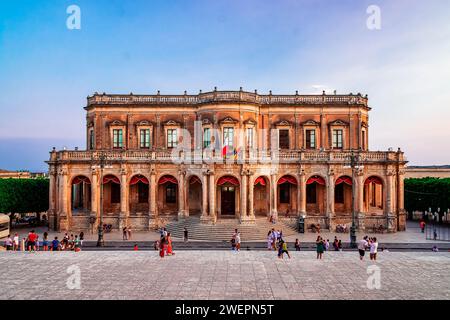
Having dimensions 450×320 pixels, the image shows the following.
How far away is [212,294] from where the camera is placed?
1694 cm

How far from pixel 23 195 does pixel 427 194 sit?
164 ft

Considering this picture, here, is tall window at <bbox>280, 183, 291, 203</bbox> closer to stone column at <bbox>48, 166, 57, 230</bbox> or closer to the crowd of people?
the crowd of people

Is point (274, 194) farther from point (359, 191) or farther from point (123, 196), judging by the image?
point (123, 196)

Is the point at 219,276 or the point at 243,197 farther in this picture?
the point at 243,197

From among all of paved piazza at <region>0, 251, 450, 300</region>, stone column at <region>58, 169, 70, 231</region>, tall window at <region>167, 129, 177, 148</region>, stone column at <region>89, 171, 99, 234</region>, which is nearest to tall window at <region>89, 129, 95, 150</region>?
stone column at <region>58, 169, 70, 231</region>

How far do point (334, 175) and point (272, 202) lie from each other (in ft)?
24.0

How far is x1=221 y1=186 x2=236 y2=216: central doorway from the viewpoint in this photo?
142ft

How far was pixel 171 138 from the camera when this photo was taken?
46.5 meters

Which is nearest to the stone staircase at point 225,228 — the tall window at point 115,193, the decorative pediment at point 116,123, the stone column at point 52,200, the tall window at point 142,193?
the tall window at point 142,193

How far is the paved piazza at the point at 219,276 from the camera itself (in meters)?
17.1

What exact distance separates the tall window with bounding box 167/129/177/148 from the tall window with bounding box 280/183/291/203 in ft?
44.5

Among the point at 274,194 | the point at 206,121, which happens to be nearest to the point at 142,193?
the point at 206,121

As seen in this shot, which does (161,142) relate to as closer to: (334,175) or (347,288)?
(334,175)
